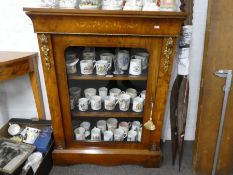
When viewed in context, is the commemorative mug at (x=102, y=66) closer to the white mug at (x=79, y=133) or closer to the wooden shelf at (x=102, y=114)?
the wooden shelf at (x=102, y=114)

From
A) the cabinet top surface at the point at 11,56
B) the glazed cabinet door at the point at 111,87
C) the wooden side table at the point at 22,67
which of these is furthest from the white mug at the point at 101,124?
the cabinet top surface at the point at 11,56

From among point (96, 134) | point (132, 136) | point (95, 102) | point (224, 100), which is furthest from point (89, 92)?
point (224, 100)

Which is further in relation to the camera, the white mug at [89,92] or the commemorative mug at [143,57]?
the white mug at [89,92]

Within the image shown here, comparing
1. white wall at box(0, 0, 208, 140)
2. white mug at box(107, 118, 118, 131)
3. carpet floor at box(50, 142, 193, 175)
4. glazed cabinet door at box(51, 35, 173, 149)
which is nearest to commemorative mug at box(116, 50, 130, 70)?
glazed cabinet door at box(51, 35, 173, 149)

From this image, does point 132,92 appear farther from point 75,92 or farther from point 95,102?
point 75,92

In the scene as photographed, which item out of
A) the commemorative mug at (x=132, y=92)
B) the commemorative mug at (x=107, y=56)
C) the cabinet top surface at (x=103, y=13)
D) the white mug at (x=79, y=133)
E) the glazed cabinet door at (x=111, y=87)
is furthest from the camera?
the white mug at (x=79, y=133)

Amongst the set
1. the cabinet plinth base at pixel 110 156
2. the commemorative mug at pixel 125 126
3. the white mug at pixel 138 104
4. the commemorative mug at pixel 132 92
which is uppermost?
the commemorative mug at pixel 132 92

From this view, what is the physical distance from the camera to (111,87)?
4.50 feet

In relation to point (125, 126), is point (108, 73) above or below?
above

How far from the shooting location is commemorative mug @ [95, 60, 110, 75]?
4.18ft

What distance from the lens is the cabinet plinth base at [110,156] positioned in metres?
1.45

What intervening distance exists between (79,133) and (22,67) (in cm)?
55

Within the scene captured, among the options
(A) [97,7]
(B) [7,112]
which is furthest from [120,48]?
(B) [7,112]

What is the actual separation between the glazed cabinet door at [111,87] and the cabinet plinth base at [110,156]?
38 mm
